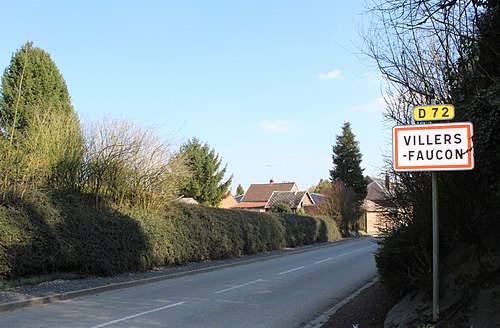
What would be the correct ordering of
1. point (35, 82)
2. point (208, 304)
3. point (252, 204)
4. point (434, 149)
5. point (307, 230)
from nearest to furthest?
point (434, 149), point (208, 304), point (35, 82), point (307, 230), point (252, 204)

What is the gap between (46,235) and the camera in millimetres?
12719

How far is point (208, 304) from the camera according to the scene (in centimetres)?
963

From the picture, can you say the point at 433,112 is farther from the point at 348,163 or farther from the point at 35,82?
the point at 348,163

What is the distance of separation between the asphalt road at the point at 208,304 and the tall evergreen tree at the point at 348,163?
39824mm

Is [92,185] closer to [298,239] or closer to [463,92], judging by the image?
[463,92]

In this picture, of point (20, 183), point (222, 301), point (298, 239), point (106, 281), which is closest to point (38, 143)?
point (20, 183)

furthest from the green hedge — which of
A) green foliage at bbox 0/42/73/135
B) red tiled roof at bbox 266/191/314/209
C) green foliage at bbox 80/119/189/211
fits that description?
red tiled roof at bbox 266/191/314/209

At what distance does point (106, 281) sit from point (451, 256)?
1066 cm

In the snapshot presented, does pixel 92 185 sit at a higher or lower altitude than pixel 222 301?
higher

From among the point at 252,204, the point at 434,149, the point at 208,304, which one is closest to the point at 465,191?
the point at 434,149

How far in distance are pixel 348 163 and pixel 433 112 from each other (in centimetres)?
5131

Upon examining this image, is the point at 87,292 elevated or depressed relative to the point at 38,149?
depressed

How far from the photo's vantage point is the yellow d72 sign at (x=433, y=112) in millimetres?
5020

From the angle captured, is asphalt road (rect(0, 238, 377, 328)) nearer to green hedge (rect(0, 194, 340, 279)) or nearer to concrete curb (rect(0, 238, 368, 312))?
concrete curb (rect(0, 238, 368, 312))
